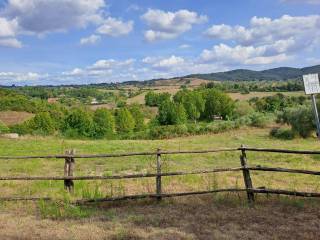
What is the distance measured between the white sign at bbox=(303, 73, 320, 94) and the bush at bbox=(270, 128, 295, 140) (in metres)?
22.4

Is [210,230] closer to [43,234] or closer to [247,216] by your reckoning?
[247,216]

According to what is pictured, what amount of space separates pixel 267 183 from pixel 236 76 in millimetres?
188114

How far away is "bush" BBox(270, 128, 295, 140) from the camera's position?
29.9 meters

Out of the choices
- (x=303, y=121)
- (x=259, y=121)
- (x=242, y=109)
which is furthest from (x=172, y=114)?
(x=303, y=121)

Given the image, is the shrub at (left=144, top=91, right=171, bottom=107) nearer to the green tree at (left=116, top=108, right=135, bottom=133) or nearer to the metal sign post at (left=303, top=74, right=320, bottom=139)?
the green tree at (left=116, top=108, right=135, bottom=133)

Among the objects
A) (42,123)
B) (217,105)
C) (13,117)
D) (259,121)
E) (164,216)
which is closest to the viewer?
(164,216)

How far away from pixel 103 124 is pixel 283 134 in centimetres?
3517

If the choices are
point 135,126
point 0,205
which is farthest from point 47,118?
point 0,205

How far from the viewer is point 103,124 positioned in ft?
199

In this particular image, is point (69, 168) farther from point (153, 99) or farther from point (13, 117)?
point (153, 99)

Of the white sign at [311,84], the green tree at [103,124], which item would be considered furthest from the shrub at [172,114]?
the white sign at [311,84]

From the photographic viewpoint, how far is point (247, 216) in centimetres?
704

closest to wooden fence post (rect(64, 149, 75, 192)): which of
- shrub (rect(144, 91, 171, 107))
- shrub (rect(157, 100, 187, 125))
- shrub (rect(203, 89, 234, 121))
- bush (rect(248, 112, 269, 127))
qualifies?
bush (rect(248, 112, 269, 127))

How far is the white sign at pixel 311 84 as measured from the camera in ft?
26.9
